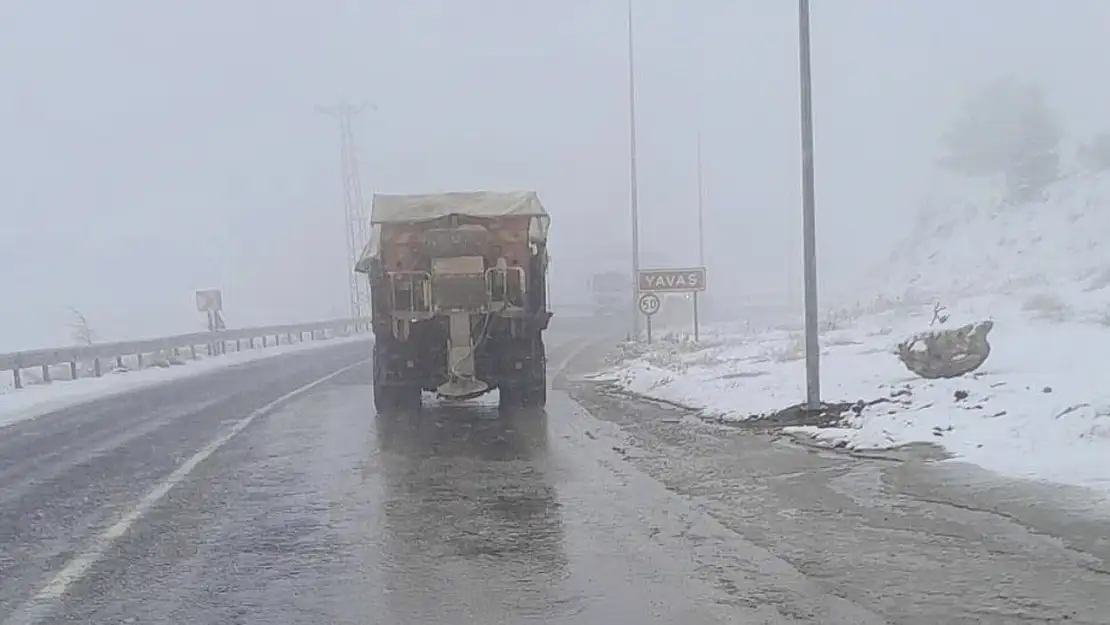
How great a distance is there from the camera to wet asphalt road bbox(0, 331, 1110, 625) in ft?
21.6

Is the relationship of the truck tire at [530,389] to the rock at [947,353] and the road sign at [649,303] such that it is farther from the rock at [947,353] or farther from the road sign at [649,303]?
the road sign at [649,303]

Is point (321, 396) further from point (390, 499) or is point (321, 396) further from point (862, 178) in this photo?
point (862, 178)

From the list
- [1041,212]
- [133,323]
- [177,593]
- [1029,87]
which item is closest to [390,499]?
[177,593]

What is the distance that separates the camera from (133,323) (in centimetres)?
7688

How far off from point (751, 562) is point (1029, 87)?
62231 millimetres

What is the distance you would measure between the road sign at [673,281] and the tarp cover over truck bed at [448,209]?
11507 mm

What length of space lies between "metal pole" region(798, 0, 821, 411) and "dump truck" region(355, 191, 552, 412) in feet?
14.6

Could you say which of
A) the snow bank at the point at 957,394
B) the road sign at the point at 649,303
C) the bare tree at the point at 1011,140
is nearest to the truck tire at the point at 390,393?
the snow bank at the point at 957,394

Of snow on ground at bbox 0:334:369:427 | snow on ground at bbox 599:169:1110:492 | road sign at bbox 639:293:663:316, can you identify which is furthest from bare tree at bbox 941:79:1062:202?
snow on ground at bbox 0:334:369:427

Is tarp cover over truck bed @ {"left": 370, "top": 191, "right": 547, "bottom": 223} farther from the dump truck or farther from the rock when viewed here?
the rock

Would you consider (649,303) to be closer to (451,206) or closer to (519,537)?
(451,206)

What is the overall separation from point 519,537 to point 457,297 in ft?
29.3

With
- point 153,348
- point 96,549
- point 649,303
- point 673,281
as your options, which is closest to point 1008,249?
point 649,303

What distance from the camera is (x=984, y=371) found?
16.6 m
